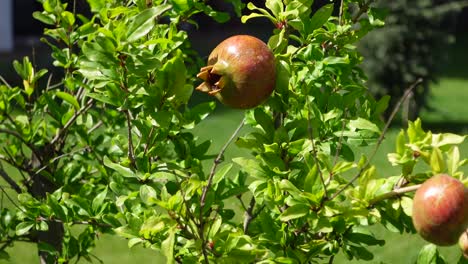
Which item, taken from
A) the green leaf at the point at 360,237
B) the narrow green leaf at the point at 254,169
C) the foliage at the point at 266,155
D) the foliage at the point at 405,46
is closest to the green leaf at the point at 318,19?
the foliage at the point at 266,155

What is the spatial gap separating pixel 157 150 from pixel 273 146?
0.29 m

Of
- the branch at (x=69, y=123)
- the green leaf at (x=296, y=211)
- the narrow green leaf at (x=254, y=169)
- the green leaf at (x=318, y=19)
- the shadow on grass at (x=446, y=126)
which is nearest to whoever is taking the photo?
the green leaf at (x=296, y=211)

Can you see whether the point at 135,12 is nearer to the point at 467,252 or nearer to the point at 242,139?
the point at 242,139

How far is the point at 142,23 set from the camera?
164cm

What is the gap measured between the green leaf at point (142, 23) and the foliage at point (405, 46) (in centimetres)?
874

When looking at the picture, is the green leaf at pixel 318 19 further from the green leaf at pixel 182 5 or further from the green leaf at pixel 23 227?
the green leaf at pixel 23 227

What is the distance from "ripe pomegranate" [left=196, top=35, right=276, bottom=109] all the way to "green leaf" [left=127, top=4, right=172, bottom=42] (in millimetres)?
150

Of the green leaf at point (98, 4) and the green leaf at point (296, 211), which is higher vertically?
the green leaf at point (98, 4)

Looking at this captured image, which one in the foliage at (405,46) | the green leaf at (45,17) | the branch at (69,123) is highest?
the green leaf at (45,17)

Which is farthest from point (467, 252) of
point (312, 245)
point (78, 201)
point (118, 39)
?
point (78, 201)

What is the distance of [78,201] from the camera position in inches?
81.2

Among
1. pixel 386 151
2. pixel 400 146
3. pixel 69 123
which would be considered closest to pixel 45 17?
pixel 69 123

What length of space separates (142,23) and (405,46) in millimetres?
9036

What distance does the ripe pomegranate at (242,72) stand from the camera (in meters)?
1.52
